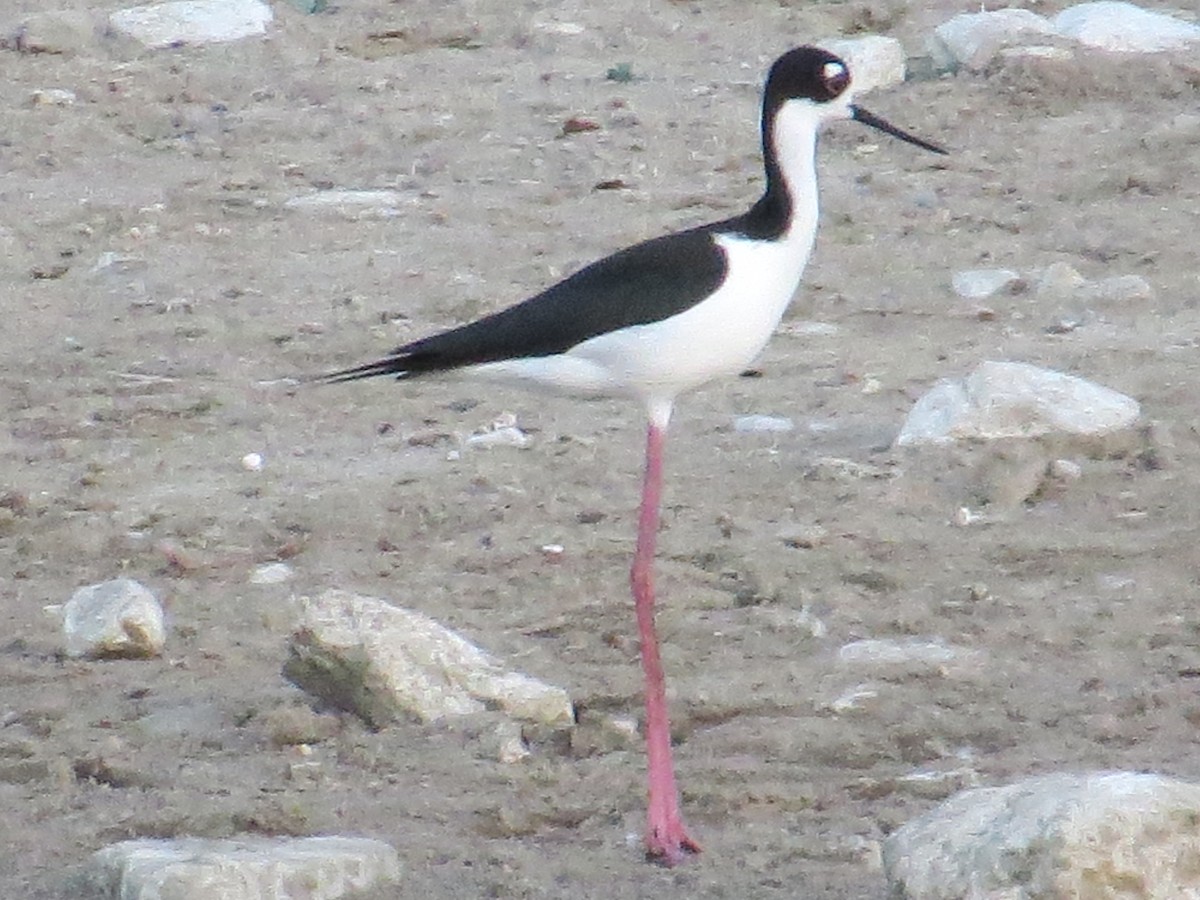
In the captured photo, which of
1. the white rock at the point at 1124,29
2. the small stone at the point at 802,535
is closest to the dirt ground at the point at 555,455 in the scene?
the small stone at the point at 802,535

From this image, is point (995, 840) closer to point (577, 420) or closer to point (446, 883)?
point (446, 883)

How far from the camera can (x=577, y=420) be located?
5.70 meters

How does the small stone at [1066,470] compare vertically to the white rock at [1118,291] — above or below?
below

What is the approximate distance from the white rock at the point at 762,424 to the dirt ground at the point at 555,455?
0.17 ft

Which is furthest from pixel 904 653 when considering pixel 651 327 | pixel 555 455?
pixel 555 455

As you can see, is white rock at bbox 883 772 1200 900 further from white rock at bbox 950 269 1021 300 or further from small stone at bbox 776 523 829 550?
white rock at bbox 950 269 1021 300

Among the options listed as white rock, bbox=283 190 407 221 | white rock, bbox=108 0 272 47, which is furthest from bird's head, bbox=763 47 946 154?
white rock, bbox=108 0 272 47

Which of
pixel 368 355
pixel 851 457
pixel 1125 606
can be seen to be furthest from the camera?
pixel 368 355

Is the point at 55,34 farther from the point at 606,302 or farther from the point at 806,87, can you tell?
the point at 606,302

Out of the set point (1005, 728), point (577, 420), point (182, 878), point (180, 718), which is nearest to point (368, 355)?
point (577, 420)

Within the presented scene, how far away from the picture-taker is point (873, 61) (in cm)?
792

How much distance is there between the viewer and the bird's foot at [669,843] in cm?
378

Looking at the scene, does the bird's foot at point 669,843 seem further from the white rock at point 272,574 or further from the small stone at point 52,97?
the small stone at point 52,97

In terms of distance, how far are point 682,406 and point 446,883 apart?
2.27 meters
